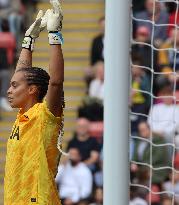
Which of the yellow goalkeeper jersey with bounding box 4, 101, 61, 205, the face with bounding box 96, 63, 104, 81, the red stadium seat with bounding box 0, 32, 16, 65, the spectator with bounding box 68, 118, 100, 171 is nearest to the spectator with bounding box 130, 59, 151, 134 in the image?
the spectator with bounding box 68, 118, 100, 171

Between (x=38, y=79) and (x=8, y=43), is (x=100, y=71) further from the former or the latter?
(x=38, y=79)

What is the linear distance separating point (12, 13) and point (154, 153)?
4124 mm

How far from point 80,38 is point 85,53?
278 mm

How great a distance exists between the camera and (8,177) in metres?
4.48

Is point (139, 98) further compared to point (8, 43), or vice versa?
point (8, 43)

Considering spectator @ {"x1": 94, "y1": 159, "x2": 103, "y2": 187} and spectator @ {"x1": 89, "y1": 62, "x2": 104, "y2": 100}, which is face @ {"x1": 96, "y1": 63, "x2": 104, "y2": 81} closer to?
spectator @ {"x1": 89, "y1": 62, "x2": 104, "y2": 100}

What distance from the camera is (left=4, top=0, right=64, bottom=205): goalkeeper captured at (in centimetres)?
441

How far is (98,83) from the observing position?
9.82 metres

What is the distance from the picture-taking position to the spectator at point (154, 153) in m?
7.26

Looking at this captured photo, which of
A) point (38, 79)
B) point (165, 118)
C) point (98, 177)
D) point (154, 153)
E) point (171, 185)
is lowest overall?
point (98, 177)

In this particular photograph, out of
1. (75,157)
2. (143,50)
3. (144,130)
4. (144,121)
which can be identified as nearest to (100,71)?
(143,50)

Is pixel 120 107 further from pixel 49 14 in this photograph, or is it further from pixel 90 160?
pixel 90 160

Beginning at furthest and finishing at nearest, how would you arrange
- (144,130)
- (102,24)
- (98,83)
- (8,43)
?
1. (8,43)
2. (102,24)
3. (98,83)
4. (144,130)

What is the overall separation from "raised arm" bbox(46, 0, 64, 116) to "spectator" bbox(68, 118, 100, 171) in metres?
4.45
